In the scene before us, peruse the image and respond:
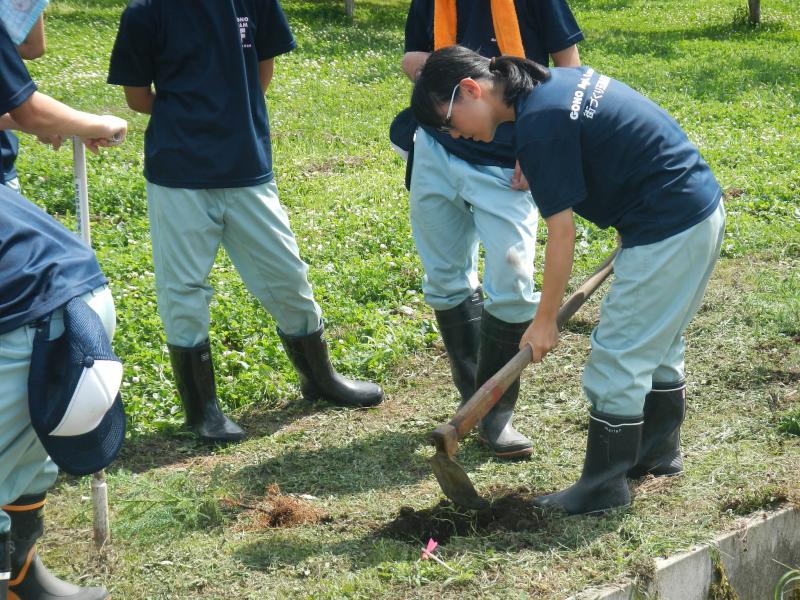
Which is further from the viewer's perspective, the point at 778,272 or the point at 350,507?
the point at 778,272

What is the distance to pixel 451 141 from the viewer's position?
425cm

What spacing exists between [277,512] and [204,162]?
58.9 inches

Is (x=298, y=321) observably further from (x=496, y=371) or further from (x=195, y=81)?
(x=195, y=81)

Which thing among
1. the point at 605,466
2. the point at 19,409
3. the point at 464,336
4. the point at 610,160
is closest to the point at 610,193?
the point at 610,160

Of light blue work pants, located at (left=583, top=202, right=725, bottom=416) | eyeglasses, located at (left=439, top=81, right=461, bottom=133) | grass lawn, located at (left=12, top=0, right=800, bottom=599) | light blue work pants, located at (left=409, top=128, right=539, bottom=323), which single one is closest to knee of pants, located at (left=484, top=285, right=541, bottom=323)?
light blue work pants, located at (left=409, top=128, right=539, bottom=323)

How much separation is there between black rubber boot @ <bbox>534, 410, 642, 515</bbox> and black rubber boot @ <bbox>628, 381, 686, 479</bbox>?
0.76 ft

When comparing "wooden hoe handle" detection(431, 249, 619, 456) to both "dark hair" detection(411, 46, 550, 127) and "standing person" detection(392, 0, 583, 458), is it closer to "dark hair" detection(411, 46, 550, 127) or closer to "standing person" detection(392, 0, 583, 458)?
"standing person" detection(392, 0, 583, 458)

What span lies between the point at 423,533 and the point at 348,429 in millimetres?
1110

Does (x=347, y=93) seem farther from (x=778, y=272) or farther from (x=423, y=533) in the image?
(x=423, y=533)

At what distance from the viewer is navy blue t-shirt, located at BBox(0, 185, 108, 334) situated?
8.53ft

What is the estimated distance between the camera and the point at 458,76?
3.41 m

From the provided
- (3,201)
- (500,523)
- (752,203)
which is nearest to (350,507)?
(500,523)

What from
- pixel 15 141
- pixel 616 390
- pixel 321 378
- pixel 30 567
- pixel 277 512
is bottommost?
pixel 321 378

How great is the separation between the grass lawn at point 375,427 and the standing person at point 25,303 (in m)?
0.72
